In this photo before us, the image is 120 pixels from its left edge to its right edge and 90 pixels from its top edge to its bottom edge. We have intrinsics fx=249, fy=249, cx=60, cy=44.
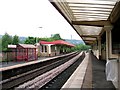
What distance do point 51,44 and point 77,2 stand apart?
4814 cm

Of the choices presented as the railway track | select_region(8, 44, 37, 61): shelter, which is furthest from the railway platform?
select_region(8, 44, 37, 61): shelter

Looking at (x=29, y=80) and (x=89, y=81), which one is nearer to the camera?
(x=89, y=81)

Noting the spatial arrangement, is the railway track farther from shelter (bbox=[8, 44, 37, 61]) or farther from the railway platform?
shelter (bbox=[8, 44, 37, 61])

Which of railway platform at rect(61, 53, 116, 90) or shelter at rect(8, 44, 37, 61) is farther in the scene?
shelter at rect(8, 44, 37, 61)

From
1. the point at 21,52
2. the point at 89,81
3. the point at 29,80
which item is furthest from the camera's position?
the point at 21,52

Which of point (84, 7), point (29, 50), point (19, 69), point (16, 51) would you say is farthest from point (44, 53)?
point (84, 7)

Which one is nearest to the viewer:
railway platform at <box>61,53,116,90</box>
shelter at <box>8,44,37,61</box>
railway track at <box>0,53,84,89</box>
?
railway platform at <box>61,53,116,90</box>

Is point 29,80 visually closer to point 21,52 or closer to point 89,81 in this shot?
point 89,81

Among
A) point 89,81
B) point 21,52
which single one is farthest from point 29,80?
point 21,52

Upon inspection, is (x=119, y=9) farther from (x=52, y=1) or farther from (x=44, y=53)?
(x=44, y=53)

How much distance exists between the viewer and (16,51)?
112 ft

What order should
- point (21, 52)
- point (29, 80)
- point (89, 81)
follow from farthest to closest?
point (21, 52) < point (29, 80) < point (89, 81)

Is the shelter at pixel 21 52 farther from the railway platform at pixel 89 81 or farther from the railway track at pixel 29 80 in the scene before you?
the railway platform at pixel 89 81

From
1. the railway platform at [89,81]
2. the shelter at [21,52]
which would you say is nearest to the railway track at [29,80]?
the railway platform at [89,81]
